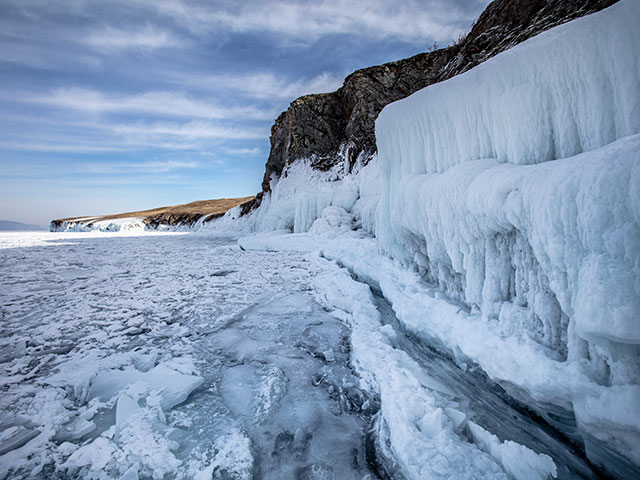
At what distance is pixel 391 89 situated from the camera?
15.2 m

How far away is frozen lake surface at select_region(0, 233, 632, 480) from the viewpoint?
1488 mm

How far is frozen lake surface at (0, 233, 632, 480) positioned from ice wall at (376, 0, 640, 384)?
0.71 m

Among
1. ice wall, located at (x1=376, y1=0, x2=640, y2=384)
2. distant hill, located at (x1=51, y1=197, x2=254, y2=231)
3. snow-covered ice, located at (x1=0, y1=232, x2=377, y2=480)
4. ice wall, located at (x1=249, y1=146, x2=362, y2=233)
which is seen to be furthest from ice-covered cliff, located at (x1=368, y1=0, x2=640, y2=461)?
distant hill, located at (x1=51, y1=197, x2=254, y2=231)

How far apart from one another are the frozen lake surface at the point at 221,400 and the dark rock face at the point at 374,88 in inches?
279

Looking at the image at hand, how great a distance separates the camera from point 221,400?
6.59ft

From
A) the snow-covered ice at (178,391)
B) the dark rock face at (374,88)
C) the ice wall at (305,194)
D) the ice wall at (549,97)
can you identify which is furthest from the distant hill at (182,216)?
the ice wall at (549,97)

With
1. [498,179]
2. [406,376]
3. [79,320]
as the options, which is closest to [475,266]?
[498,179]

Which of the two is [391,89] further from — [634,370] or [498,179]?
[634,370]

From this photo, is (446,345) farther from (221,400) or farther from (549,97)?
(549,97)

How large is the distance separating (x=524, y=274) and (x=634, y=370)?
0.94m

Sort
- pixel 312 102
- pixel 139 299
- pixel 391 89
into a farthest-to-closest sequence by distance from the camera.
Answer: pixel 312 102 < pixel 391 89 < pixel 139 299

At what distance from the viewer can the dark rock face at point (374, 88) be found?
6.07 m

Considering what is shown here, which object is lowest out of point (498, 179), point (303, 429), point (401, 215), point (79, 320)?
point (303, 429)

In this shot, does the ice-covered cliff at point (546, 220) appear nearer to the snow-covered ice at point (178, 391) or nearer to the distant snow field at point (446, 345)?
the distant snow field at point (446, 345)
